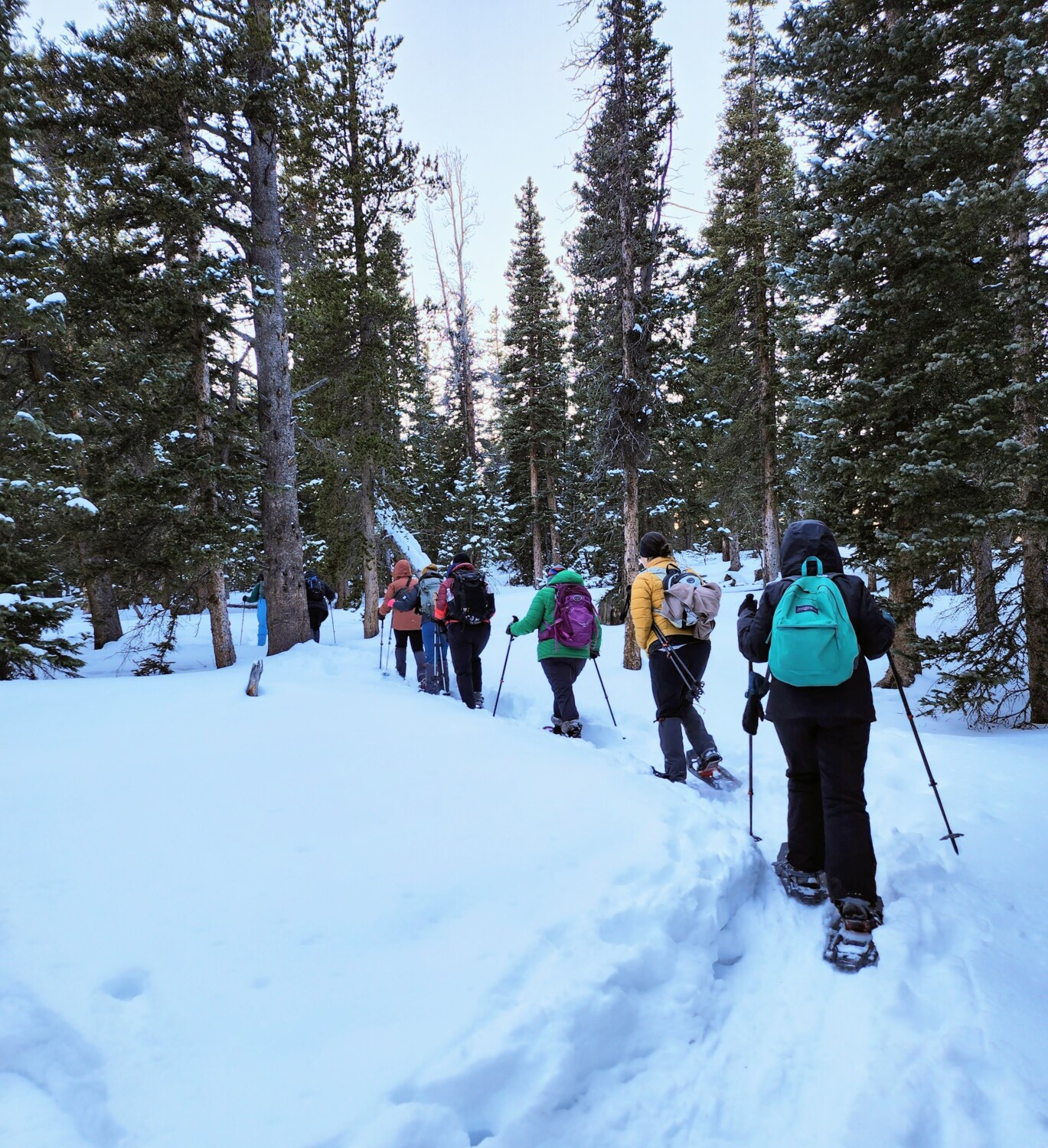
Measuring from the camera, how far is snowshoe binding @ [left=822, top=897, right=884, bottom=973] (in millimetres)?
2988

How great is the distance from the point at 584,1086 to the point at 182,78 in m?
12.5

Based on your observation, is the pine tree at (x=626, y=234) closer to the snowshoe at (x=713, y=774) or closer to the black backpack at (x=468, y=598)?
the black backpack at (x=468, y=598)

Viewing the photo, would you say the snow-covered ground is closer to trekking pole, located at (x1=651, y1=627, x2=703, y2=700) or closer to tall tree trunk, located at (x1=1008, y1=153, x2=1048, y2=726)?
trekking pole, located at (x1=651, y1=627, x2=703, y2=700)

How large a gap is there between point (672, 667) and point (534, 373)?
64.7 feet

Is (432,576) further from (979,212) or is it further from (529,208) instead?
(529,208)

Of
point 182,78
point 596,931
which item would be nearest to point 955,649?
point 596,931

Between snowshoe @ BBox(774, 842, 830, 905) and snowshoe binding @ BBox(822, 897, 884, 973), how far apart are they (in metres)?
0.25

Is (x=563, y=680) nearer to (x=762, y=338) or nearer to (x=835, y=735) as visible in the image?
(x=835, y=735)

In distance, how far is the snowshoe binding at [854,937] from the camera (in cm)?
299

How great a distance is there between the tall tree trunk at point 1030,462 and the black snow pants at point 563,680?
5.35m

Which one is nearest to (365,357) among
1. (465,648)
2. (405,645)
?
(405,645)

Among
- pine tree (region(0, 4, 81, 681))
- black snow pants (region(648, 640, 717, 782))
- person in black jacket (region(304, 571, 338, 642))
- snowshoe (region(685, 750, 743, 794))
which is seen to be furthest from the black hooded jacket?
person in black jacket (region(304, 571, 338, 642))

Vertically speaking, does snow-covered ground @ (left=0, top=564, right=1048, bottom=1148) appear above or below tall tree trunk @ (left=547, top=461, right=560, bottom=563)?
below

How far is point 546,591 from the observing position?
684cm
